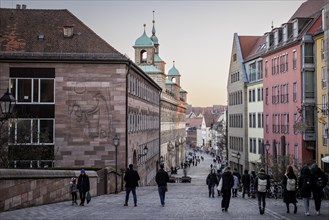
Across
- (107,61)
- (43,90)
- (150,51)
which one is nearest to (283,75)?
(107,61)

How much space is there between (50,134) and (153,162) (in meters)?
27.7

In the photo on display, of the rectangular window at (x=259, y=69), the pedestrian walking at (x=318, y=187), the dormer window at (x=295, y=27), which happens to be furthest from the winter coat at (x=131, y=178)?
the rectangular window at (x=259, y=69)

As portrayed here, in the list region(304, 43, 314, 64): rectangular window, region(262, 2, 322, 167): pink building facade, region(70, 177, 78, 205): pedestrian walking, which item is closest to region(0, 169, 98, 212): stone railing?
region(70, 177, 78, 205): pedestrian walking

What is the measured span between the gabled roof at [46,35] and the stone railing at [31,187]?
16.8 metres

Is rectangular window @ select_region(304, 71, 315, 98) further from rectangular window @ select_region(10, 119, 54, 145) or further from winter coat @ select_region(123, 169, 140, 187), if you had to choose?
winter coat @ select_region(123, 169, 140, 187)

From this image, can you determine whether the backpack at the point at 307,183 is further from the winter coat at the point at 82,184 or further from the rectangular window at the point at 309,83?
the rectangular window at the point at 309,83

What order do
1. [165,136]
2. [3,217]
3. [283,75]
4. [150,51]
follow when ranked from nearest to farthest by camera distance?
[3,217] → [283,75] → [165,136] → [150,51]

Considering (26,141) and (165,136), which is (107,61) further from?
(165,136)

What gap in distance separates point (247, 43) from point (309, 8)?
1781cm

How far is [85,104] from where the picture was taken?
37094 mm

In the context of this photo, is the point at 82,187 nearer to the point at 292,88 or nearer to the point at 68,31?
the point at 68,31

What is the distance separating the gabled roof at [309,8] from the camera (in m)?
52.3

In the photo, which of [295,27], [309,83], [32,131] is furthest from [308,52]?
[32,131]

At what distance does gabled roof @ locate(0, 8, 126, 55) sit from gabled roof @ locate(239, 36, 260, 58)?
35935 millimetres
